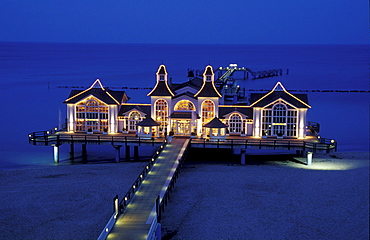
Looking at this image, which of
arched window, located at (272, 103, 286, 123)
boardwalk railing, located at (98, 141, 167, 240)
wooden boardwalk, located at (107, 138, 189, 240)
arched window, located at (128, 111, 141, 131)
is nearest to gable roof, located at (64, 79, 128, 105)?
arched window, located at (128, 111, 141, 131)

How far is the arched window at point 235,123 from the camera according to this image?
49.3m

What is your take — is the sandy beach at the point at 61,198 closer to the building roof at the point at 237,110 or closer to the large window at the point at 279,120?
the building roof at the point at 237,110

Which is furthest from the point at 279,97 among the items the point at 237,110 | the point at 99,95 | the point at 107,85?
the point at 107,85

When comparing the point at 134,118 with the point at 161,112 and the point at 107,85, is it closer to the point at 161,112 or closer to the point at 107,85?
the point at 161,112

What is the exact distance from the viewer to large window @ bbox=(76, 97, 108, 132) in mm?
50000

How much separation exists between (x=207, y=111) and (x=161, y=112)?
12.7ft

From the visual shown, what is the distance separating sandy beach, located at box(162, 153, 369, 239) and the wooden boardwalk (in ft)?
3.63

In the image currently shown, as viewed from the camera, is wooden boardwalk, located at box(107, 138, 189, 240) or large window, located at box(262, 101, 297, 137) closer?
wooden boardwalk, located at box(107, 138, 189, 240)

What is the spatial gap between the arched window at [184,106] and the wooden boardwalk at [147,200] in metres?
5.80

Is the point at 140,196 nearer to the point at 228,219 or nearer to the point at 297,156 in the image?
the point at 228,219

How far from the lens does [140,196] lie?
106 feet

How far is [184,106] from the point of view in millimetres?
49656

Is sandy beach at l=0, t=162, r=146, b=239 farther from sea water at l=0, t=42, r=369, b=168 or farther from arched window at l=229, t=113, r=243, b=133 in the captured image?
arched window at l=229, t=113, r=243, b=133

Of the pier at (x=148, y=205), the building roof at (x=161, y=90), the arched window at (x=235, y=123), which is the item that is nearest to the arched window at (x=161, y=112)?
the building roof at (x=161, y=90)
